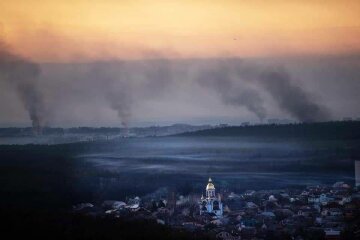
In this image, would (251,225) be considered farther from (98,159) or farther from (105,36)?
(105,36)

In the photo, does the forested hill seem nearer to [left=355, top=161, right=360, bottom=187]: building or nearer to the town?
[left=355, top=161, right=360, bottom=187]: building

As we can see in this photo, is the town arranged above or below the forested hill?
below

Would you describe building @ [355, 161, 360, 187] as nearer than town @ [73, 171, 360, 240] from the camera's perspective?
No

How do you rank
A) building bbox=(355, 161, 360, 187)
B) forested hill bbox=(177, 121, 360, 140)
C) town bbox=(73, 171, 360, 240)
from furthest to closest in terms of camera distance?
forested hill bbox=(177, 121, 360, 140)
building bbox=(355, 161, 360, 187)
town bbox=(73, 171, 360, 240)

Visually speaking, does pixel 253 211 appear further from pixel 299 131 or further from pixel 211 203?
pixel 299 131

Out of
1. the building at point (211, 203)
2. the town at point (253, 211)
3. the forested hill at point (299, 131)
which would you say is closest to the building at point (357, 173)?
the town at point (253, 211)

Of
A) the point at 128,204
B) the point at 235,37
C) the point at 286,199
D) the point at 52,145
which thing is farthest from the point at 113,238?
the point at 235,37

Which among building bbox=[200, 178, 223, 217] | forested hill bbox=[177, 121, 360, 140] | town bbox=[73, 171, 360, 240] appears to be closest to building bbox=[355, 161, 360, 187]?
town bbox=[73, 171, 360, 240]
